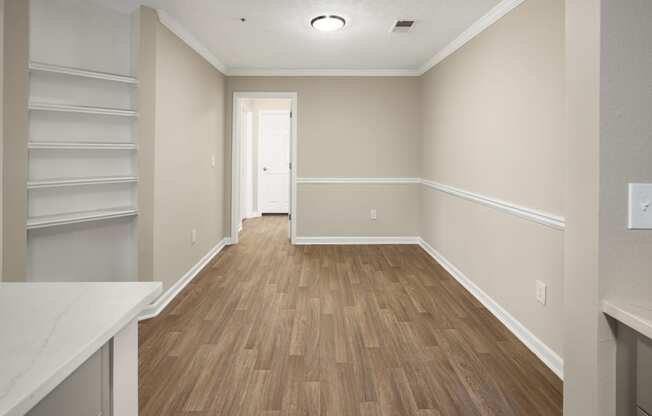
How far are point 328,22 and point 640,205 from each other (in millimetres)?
2974

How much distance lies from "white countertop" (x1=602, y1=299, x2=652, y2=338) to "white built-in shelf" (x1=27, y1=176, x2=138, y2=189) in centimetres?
283

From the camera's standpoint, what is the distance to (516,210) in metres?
2.76

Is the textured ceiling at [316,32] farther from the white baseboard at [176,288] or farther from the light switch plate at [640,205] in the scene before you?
the light switch plate at [640,205]

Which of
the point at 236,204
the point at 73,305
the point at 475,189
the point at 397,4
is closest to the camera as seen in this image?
the point at 73,305

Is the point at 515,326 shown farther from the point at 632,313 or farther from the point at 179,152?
the point at 179,152

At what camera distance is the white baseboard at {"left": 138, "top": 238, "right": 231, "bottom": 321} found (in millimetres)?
3074

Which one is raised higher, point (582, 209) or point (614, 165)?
point (614, 165)

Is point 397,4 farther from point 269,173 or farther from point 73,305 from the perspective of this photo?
point 269,173

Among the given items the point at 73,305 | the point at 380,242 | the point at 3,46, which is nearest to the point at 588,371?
the point at 73,305

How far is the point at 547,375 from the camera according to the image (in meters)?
2.24

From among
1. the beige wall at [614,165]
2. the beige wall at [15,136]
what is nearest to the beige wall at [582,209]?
the beige wall at [614,165]

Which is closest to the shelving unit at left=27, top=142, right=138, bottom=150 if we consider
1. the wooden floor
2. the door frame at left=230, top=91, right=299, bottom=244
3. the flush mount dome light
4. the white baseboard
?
the white baseboard

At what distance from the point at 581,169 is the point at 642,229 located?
0.20 metres

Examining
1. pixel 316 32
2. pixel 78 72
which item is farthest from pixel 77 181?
pixel 316 32
